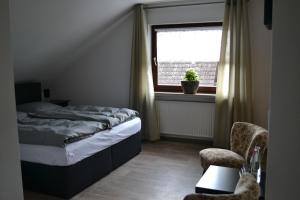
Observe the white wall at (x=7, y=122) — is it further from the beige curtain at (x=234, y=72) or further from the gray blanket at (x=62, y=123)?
the beige curtain at (x=234, y=72)

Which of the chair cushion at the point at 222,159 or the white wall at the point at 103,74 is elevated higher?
the white wall at the point at 103,74

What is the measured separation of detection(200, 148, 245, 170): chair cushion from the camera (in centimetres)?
283

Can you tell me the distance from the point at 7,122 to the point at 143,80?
325cm

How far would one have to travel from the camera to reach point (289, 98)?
126 centimetres

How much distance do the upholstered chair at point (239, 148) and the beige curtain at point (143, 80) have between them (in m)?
1.77

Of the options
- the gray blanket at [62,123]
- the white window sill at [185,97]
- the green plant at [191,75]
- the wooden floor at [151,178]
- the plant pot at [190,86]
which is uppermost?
the green plant at [191,75]

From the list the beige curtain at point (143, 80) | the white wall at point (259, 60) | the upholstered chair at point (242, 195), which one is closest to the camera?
the upholstered chair at point (242, 195)

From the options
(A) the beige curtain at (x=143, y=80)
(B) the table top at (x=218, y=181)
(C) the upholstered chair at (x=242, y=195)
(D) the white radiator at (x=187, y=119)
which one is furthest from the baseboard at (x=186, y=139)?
(C) the upholstered chair at (x=242, y=195)

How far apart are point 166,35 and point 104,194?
2896mm

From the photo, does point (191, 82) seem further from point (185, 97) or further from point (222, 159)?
point (222, 159)

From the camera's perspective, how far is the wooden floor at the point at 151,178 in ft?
9.62

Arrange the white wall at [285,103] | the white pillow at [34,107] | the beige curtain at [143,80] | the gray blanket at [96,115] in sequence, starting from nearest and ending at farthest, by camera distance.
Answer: the white wall at [285,103] < the gray blanket at [96,115] < the white pillow at [34,107] < the beige curtain at [143,80]

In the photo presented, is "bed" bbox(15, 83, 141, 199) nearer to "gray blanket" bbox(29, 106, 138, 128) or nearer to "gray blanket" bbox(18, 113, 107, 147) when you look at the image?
"gray blanket" bbox(18, 113, 107, 147)

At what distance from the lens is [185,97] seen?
15.1 feet
